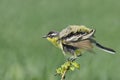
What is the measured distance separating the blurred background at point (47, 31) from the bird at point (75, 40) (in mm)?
1670

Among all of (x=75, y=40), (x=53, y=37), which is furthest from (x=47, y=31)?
(x=75, y=40)

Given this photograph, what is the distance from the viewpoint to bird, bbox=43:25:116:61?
269 cm

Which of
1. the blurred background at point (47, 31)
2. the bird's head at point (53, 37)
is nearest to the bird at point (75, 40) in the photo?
the bird's head at point (53, 37)

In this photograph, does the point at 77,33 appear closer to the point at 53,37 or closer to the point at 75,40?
the point at 75,40

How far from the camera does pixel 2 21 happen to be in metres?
6.80

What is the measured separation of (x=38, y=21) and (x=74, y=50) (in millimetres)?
4022

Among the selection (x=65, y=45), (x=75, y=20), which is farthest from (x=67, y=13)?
(x=65, y=45)

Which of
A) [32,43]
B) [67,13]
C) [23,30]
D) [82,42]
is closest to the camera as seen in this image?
[82,42]

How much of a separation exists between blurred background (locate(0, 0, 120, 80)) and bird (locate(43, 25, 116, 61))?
1.67m

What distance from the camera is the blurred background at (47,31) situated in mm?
4926

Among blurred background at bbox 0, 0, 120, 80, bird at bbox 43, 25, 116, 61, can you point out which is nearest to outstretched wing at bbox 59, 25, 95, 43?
bird at bbox 43, 25, 116, 61

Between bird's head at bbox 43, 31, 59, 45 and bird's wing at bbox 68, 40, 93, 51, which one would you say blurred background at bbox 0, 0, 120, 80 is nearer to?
bird's head at bbox 43, 31, 59, 45

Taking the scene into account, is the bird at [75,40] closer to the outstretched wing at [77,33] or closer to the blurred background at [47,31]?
the outstretched wing at [77,33]

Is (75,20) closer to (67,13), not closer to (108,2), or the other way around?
(67,13)
